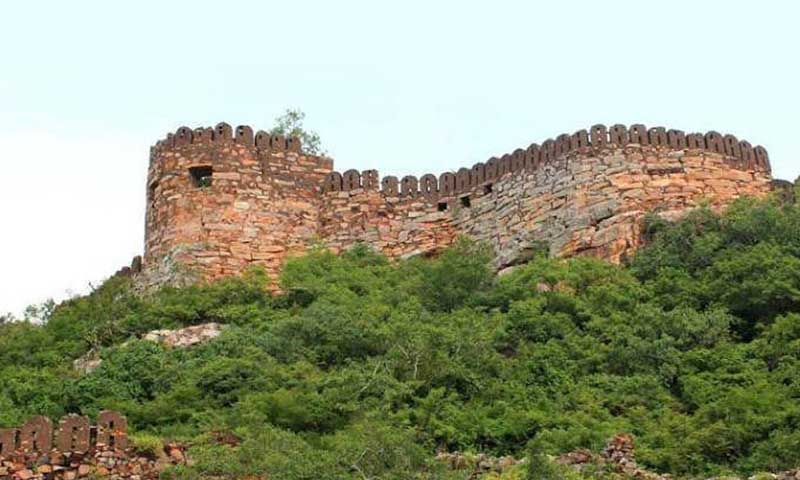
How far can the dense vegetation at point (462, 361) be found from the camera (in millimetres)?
18469

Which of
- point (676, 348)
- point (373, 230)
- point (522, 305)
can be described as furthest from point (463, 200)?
point (676, 348)

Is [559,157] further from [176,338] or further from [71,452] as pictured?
[71,452]

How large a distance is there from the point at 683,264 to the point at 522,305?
2.75 meters

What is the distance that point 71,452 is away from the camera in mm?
17859

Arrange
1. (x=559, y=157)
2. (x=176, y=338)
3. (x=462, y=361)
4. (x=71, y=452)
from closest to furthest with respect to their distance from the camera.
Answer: (x=71, y=452)
(x=462, y=361)
(x=176, y=338)
(x=559, y=157)

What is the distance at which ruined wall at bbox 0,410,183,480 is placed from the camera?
17.6 m

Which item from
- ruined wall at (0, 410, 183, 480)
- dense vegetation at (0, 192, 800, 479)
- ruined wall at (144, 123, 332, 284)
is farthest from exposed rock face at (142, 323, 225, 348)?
ruined wall at (0, 410, 183, 480)

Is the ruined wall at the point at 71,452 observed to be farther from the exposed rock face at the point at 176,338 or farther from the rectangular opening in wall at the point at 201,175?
the rectangular opening in wall at the point at 201,175

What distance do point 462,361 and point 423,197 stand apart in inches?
321

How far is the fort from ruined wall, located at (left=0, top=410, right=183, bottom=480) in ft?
29.4

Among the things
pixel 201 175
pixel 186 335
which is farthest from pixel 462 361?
pixel 201 175

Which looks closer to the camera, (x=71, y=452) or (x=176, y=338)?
(x=71, y=452)

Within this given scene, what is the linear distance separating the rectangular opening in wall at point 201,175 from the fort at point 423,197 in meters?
0.02

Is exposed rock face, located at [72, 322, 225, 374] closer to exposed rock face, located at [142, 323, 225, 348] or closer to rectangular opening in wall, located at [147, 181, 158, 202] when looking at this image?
exposed rock face, located at [142, 323, 225, 348]
